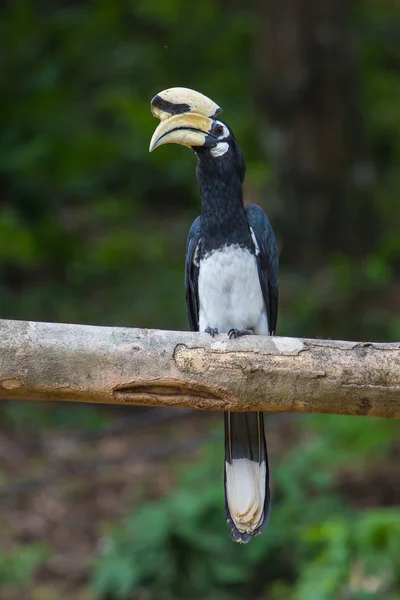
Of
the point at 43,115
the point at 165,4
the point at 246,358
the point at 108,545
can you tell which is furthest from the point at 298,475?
the point at 165,4

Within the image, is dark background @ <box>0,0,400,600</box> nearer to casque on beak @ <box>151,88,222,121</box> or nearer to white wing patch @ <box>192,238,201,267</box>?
white wing patch @ <box>192,238,201,267</box>

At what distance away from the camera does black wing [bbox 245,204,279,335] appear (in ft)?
12.7

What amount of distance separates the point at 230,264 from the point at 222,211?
9.0 inches

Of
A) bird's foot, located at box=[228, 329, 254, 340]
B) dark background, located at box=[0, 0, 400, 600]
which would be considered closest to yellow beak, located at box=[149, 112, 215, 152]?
bird's foot, located at box=[228, 329, 254, 340]

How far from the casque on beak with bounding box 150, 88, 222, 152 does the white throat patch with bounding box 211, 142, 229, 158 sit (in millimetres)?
86

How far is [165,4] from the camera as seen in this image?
908cm

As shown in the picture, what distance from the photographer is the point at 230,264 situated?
149 inches

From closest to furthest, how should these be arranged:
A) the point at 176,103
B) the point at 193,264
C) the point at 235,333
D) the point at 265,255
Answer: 1. the point at 235,333
2. the point at 176,103
3. the point at 265,255
4. the point at 193,264

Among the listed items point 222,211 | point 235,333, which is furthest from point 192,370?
point 222,211

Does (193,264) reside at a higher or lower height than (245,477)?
higher

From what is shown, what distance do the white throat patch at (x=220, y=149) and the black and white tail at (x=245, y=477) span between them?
1085 mm

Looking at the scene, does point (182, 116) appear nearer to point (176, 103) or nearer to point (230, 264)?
point (176, 103)

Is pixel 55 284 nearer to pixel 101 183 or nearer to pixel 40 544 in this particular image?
pixel 101 183

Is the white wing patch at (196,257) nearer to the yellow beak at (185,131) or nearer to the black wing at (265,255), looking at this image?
the black wing at (265,255)
